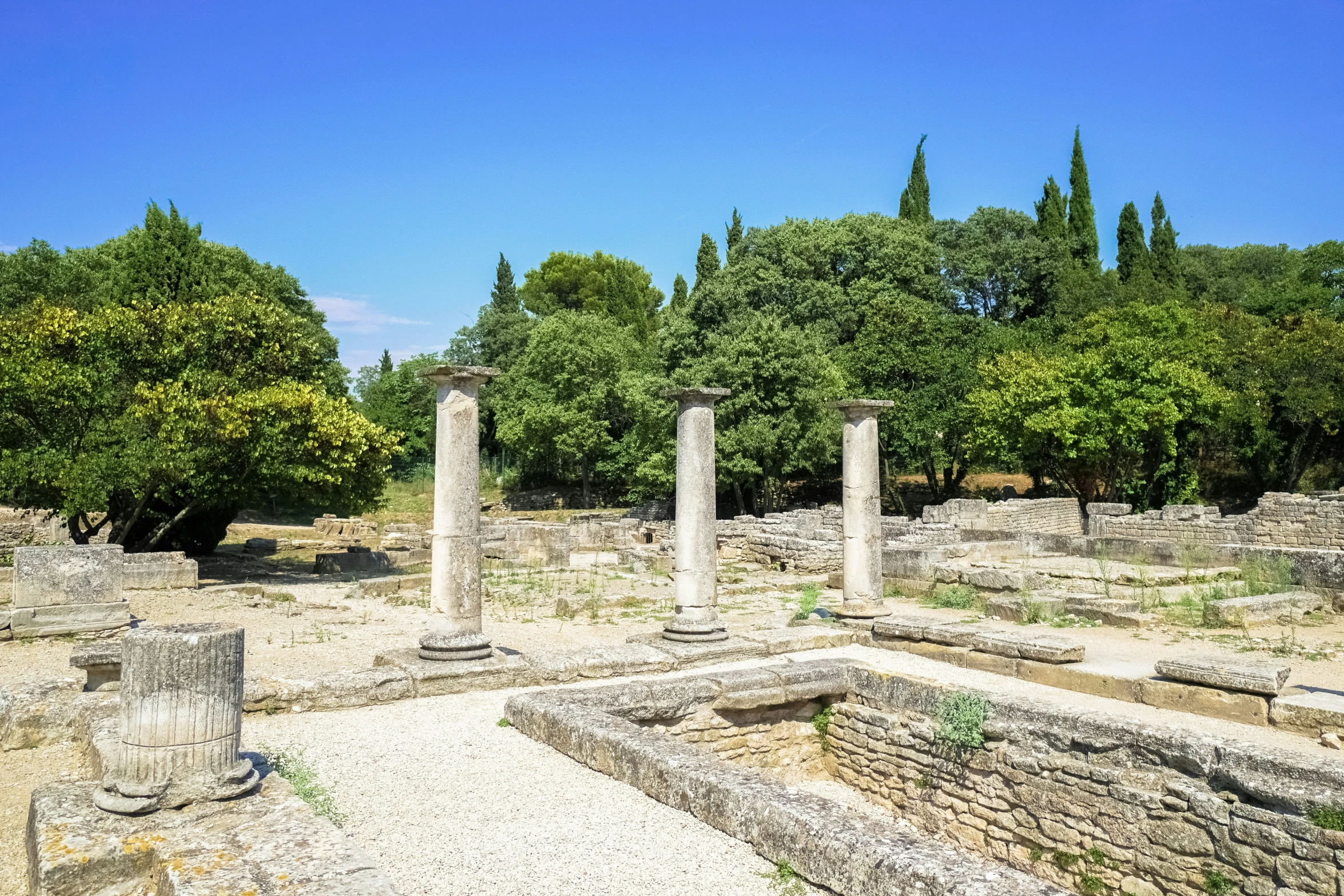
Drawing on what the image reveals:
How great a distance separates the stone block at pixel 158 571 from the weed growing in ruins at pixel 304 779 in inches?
518

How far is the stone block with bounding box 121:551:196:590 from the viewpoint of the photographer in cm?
1856

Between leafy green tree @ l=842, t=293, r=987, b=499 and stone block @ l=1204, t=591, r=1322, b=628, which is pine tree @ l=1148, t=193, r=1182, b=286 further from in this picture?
stone block @ l=1204, t=591, r=1322, b=628

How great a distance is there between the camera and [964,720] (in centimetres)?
805

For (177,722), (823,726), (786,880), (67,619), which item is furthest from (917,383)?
(177,722)

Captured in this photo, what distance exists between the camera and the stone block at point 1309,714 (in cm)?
801

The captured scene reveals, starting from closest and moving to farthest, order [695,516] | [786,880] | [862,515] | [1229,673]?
[786,880] < [1229,673] < [695,516] < [862,515]

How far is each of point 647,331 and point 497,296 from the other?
10.6m

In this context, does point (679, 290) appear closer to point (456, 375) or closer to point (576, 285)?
point (576, 285)

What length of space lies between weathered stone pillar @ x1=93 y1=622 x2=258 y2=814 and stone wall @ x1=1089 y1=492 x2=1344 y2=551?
22.8m

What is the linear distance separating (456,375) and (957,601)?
32.5 feet

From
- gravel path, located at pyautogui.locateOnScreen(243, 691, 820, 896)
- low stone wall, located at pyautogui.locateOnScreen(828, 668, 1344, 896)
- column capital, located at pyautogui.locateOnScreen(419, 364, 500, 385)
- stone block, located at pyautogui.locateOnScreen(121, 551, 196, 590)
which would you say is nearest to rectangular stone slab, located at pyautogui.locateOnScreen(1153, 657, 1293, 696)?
low stone wall, located at pyautogui.locateOnScreen(828, 668, 1344, 896)

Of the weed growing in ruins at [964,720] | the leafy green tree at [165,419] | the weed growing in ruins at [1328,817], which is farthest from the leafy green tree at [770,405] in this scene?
the weed growing in ruins at [1328,817]

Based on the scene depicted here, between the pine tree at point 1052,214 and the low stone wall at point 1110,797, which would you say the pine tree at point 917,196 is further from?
the low stone wall at point 1110,797

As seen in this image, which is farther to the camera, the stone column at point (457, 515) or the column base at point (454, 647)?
the stone column at point (457, 515)
